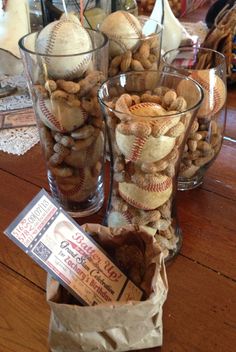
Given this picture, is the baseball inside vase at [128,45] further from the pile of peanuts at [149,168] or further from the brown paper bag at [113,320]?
the brown paper bag at [113,320]

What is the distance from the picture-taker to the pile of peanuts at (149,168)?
0.48m

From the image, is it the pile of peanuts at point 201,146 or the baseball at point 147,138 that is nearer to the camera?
the baseball at point 147,138

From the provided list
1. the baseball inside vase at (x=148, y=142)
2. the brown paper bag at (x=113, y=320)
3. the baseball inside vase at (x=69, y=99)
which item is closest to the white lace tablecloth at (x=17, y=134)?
the baseball inside vase at (x=69, y=99)

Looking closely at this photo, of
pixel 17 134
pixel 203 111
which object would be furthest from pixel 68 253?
pixel 17 134

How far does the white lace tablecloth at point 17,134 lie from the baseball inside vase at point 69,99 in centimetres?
18

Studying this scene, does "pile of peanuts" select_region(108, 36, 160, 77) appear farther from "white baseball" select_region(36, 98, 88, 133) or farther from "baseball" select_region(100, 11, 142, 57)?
"white baseball" select_region(36, 98, 88, 133)

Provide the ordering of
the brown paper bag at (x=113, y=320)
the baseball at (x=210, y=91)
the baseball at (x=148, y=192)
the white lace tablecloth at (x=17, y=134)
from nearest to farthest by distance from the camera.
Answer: the brown paper bag at (x=113, y=320), the baseball at (x=148, y=192), the baseball at (x=210, y=91), the white lace tablecloth at (x=17, y=134)

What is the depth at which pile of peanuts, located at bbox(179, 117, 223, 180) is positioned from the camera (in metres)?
0.63

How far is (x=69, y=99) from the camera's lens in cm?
55

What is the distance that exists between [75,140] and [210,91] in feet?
0.67

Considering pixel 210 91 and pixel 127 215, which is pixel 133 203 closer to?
pixel 127 215

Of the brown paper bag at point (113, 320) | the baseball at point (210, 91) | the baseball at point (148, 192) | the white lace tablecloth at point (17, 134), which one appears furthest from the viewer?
the white lace tablecloth at point (17, 134)

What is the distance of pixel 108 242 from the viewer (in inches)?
19.2

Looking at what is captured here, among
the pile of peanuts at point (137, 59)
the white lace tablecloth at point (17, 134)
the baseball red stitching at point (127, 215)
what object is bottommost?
the white lace tablecloth at point (17, 134)
